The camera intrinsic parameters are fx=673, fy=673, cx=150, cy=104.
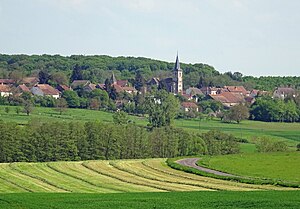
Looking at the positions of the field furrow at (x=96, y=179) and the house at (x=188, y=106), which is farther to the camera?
the house at (x=188, y=106)

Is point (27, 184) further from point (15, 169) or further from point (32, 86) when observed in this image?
point (32, 86)

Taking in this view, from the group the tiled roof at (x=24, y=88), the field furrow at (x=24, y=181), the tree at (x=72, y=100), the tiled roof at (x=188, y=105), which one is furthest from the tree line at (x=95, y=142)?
the tiled roof at (x=24, y=88)

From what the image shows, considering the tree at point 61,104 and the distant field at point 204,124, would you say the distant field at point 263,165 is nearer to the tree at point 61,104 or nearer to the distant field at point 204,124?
the distant field at point 204,124

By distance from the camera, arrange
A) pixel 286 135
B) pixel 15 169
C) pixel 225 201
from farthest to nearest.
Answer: pixel 286 135 → pixel 15 169 → pixel 225 201

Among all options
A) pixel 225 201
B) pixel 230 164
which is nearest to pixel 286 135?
pixel 230 164

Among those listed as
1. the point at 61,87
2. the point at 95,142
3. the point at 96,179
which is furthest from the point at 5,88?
the point at 96,179

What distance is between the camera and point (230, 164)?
63.5 meters

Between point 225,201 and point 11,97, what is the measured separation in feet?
396

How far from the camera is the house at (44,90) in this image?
176875mm

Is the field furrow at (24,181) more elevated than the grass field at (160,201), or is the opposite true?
the grass field at (160,201)

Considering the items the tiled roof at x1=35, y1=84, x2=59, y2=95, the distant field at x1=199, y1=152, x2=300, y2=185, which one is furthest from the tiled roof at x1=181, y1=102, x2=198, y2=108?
the distant field at x1=199, y1=152, x2=300, y2=185

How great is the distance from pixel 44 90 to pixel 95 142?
104 m

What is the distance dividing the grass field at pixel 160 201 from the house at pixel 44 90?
143296 mm

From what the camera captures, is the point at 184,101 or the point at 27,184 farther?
the point at 184,101
